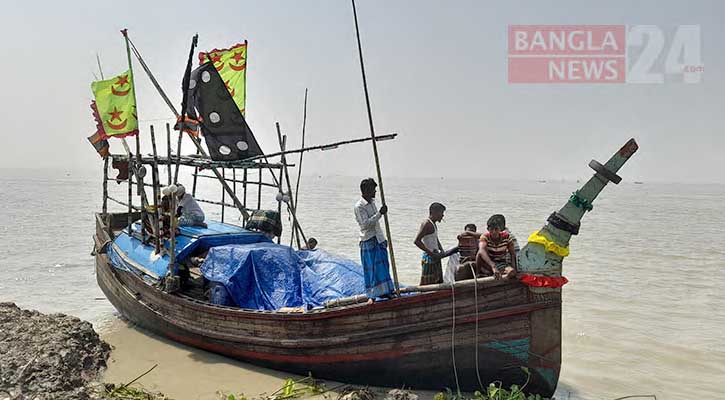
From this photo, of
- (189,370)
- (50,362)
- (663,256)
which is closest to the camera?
(50,362)

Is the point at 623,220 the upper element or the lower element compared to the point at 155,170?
lower

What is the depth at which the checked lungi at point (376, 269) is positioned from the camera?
5332 millimetres

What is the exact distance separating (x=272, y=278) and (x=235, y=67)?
5634mm

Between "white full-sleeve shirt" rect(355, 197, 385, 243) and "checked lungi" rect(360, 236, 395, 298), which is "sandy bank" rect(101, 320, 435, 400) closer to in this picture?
"checked lungi" rect(360, 236, 395, 298)

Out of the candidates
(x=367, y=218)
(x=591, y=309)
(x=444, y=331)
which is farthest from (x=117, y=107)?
(x=591, y=309)

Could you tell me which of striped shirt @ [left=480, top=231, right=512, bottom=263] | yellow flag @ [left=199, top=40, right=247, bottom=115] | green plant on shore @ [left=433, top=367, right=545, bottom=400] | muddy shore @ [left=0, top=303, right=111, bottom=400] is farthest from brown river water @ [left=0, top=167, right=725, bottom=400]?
yellow flag @ [left=199, top=40, right=247, bottom=115]

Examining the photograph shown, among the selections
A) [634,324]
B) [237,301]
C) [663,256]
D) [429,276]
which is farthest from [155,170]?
[663,256]

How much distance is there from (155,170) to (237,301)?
104 inches

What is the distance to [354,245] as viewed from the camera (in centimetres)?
1977

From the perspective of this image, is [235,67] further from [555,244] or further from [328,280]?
[555,244]

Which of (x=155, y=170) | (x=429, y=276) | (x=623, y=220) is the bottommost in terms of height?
(x=623, y=220)

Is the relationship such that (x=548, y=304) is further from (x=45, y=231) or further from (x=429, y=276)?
(x=45, y=231)

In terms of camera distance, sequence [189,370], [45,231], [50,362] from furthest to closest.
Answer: [45,231]
[189,370]
[50,362]

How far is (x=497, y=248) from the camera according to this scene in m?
5.37
